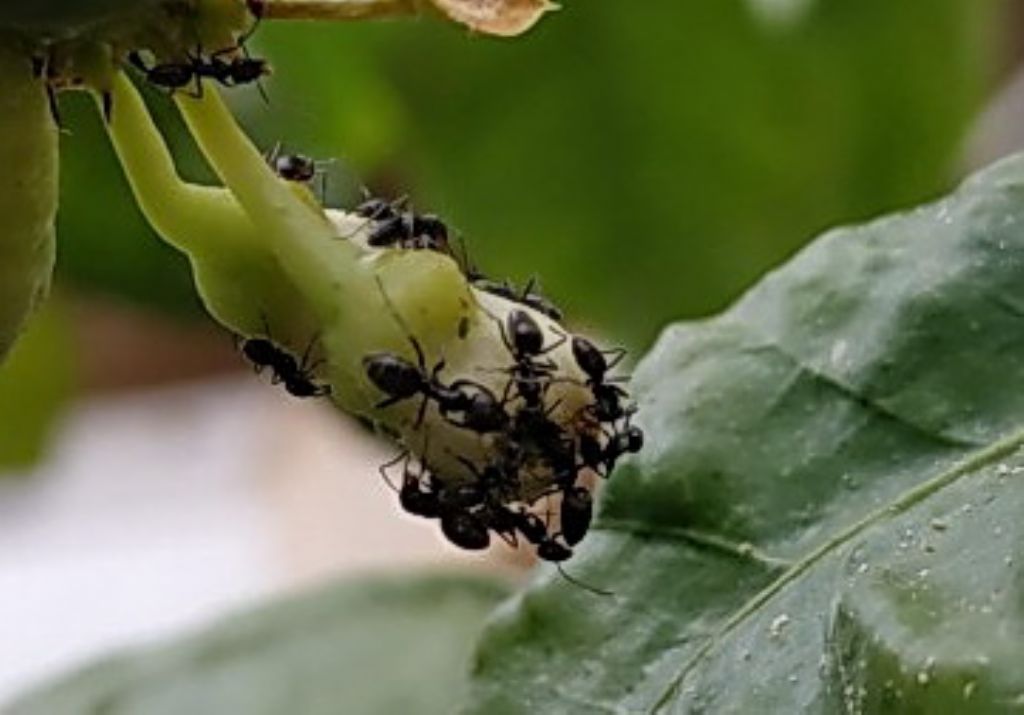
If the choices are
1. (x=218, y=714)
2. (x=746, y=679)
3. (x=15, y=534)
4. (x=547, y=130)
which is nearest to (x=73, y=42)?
(x=746, y=679)

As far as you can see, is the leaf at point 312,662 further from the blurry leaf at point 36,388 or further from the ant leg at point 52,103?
the ant leg at point 52,103

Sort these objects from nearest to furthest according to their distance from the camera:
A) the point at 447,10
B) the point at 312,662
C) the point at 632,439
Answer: the point at 447,10
the point at 632,439
the point at 312,662

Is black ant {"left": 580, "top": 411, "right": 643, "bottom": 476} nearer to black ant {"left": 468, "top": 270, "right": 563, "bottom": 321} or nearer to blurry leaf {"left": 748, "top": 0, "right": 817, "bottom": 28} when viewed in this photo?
black ant {"left": 468, "top": 270, "right": 563, "bottom": 321}

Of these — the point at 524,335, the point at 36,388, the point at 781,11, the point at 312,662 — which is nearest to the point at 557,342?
the point at 524,335

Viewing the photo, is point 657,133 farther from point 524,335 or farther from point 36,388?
point 524,335

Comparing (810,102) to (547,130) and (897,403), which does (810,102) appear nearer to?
(547,130)
